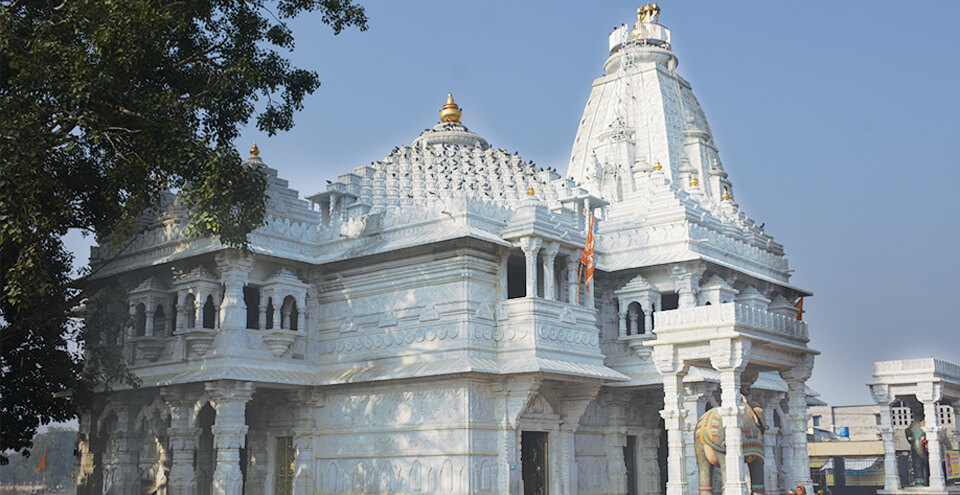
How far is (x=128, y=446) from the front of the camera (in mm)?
25391

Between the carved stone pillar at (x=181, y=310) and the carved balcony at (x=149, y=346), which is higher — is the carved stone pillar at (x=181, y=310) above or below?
above

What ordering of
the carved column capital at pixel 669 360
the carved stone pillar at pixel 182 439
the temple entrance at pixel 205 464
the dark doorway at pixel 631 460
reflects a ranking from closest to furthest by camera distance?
the carved column capital at pixel 669 360, the carved stone pillar at pixel 182 439, the temple entrance at pixel 205 464, the dark doorway at pixel 631 460

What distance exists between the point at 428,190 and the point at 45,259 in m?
12.7

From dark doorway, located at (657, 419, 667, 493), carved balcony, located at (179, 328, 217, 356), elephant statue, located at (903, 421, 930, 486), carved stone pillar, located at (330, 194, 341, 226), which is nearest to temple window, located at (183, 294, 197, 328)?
carved balcony, located at (179, 328, 217, 356)

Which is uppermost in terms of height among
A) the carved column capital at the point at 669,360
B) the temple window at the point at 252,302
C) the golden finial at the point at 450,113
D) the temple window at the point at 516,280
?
the golden finial at the point at 450,113

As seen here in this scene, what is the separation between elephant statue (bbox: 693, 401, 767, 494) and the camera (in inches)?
701

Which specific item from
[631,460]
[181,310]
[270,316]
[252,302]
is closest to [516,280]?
[631,460]

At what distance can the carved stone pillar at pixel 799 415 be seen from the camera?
1914cm

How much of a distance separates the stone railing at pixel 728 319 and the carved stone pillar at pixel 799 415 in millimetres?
709

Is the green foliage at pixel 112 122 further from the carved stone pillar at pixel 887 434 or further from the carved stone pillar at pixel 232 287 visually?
the carved stone pillar at pixel 887 434

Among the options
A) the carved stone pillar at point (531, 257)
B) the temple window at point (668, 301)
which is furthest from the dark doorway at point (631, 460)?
the carved stone pillar at point (531, 257)

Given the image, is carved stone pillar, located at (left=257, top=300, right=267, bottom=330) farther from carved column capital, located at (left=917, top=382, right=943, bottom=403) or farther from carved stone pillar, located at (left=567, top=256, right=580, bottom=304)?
carved column capital, located at (left=917, top=382, right=943, bottom=403)

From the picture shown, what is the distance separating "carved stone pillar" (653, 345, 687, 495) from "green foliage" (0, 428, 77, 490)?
65.3 metres

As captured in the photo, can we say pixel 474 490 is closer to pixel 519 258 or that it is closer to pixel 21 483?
pixel 519 258
